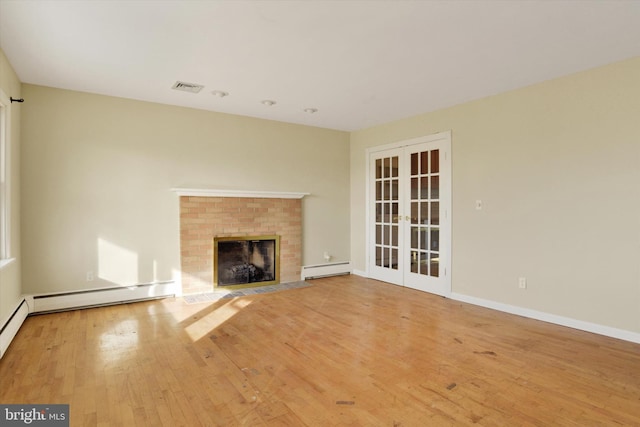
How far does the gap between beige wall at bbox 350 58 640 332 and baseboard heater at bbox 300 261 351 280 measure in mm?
2101

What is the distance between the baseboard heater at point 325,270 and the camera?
19.2ft

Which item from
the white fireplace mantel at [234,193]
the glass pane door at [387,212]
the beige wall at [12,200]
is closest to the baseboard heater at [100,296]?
the beige wall at [12,200]

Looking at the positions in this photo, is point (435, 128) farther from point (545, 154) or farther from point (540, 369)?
point (540, 369)

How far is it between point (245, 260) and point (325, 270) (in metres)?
1.45

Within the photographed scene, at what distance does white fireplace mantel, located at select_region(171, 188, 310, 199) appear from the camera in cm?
470

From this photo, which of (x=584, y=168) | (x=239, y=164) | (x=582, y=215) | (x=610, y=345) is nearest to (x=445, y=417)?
(x=610, y=345)

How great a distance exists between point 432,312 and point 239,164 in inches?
130

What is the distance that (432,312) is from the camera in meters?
4.09

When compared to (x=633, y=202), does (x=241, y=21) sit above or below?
above

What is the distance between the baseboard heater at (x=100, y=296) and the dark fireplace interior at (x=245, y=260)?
69 cm

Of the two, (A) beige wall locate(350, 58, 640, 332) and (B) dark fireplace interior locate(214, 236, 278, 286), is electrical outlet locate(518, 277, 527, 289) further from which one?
(B) dark fireplace interior locate(214, 236, 278, 286)

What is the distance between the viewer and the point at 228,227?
5.05 metres

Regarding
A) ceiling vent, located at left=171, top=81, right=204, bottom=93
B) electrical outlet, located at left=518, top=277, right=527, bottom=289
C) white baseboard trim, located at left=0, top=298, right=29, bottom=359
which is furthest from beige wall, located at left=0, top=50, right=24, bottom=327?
electrical outlet, located at left=518, top=277, right=527, bottom=289

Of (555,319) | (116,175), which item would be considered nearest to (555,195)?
(555,319)
